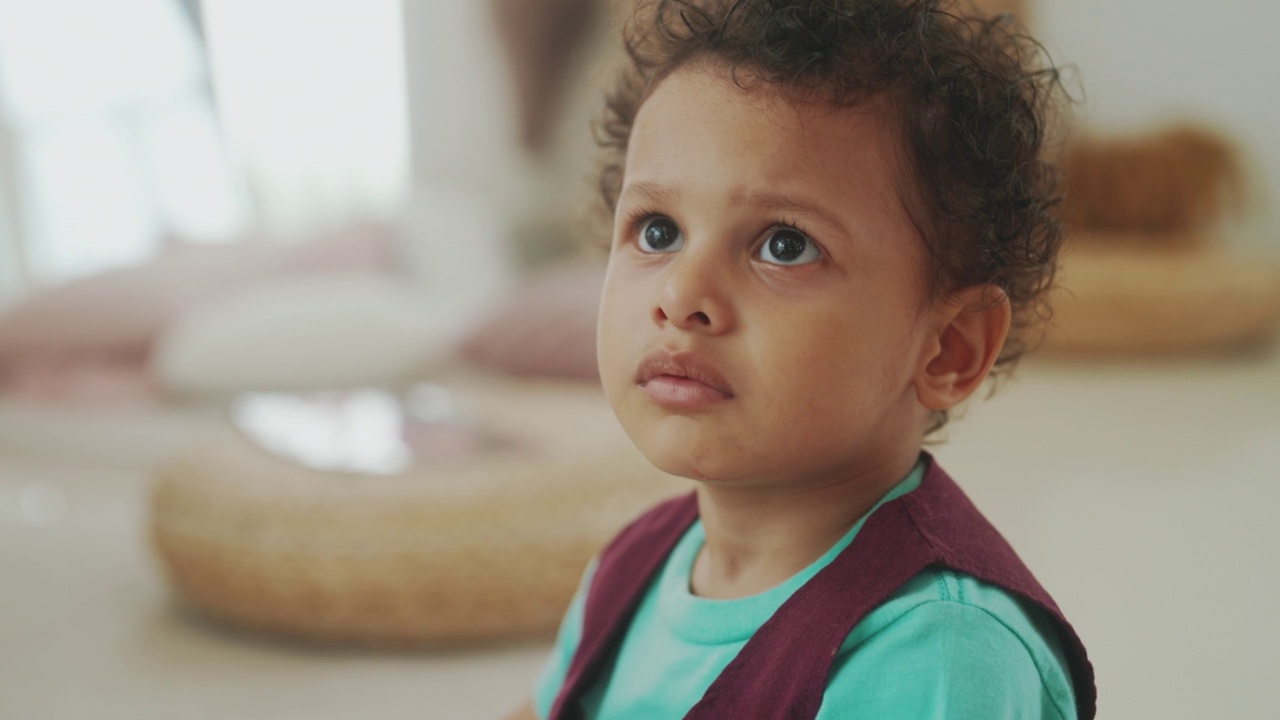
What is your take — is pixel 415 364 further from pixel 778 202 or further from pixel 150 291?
pixel 778 202

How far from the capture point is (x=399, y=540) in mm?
1502

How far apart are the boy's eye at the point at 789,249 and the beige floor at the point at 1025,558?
367 millimetres

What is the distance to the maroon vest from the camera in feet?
1.99

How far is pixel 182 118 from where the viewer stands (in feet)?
9.75

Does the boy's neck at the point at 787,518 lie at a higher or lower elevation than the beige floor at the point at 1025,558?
higher

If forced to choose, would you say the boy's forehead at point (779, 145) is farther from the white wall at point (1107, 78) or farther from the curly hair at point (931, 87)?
the white wall at point (1107, 78)

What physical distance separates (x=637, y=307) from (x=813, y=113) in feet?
0.45

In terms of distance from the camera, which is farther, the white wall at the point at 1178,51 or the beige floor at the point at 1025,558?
the white wall at the point at 1178,51

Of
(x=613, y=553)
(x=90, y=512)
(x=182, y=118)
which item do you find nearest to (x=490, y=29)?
(x=182, y=118)

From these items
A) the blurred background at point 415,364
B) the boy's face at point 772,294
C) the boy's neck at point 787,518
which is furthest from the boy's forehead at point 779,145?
the blurred background at point 415,364

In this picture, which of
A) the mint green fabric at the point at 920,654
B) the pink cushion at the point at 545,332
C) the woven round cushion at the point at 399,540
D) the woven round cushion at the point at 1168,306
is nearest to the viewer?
the mint green fabric at the point at 920,654

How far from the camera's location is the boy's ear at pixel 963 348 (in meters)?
0.68

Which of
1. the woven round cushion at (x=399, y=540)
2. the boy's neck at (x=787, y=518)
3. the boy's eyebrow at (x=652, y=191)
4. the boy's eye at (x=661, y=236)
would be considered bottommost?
the woven round cushion at (x=399, y=540)

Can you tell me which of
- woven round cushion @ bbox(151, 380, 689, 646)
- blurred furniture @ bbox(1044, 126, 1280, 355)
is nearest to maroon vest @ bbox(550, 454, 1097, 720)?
woven round cushion @ bbox(151, 380, 689, 646)
